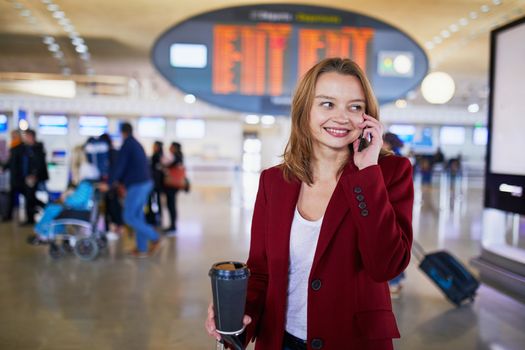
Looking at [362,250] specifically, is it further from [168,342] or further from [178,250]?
[178,250]

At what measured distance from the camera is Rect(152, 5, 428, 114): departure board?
18.3 ft

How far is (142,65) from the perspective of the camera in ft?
44.5

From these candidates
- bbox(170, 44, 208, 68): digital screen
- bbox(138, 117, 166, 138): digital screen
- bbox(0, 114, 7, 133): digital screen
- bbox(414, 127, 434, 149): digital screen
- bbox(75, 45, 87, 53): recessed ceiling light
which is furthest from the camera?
bbox(414, 127, 434, 149): digital screen

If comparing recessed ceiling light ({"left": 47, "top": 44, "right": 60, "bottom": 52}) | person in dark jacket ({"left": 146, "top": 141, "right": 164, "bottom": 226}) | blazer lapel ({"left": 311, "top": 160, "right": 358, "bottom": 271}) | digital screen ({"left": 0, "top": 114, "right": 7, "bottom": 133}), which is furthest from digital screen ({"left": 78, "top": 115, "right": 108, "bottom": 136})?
blazer lapel ({"left": 311, "top": 160, "right": 358, "bottom": 271})

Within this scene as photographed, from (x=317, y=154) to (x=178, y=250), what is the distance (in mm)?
4974

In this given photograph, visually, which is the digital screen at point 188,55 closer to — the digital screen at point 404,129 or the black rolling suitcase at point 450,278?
the black rolling suitcase at point 450,278

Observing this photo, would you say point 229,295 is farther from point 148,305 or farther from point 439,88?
point 439,88

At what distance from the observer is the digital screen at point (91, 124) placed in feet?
66.6

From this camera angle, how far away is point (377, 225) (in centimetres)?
111

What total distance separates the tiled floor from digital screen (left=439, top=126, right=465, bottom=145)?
59.4ft

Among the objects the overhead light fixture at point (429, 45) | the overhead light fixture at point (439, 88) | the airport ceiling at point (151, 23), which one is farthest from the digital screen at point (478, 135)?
the overhead light fixture at point (439, 88)

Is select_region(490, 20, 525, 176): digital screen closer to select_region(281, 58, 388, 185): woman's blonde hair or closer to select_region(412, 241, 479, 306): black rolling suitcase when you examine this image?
select_region(412, 241, 479, 306): black rolling suitcase

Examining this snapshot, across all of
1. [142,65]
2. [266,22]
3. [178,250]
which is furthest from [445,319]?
[142,65]

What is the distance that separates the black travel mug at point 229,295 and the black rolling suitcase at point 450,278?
3.55 meters
